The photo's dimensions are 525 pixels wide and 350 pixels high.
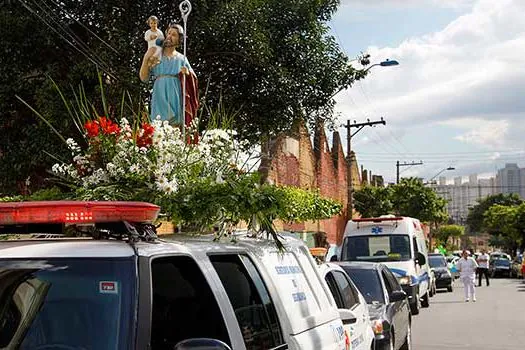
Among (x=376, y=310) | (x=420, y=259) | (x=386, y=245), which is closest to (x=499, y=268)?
(x=420, y=259)

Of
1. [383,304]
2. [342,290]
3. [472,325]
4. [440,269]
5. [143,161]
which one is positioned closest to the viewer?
[143,161]

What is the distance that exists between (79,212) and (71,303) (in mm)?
478

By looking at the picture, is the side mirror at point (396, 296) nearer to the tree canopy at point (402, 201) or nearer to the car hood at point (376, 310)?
the car hood at point (376, 310)

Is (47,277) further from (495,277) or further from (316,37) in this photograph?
(495,277)

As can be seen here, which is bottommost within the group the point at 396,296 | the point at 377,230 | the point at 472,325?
the point at 472,325

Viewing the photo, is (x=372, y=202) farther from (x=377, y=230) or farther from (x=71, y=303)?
(x=71, y=303)

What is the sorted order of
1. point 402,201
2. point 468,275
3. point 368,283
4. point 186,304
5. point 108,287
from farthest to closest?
point 402,201 → point 468,275 → point 368,283 → point 186,304 → point 108,287

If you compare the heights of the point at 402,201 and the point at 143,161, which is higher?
the point at 402,201

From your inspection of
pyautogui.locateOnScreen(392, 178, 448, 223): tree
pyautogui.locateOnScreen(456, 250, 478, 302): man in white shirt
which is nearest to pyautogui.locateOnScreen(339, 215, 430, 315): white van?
pyautogui.locateOnScreen(456, 250, 478, 302): man in white shirt

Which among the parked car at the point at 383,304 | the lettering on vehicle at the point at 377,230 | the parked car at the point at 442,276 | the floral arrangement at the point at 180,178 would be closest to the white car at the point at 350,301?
the parked car at the point at 383,304

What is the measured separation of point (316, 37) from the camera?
1800 centimetres

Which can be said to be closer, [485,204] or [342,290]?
[342,290]

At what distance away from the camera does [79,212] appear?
3885 millimetres

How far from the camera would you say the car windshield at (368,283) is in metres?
11.6
